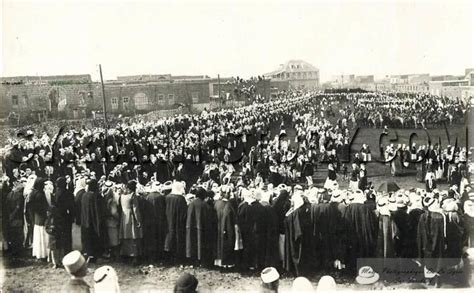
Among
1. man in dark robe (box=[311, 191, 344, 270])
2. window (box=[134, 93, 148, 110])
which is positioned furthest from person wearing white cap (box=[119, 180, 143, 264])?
man in dark robe (box=[311, 191, 344, 270])

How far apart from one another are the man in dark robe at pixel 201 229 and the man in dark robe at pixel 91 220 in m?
1.06

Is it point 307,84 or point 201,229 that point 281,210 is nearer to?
point 201,229

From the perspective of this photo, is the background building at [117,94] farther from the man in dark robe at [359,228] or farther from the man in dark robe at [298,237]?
the man in dark robe at [359,228]

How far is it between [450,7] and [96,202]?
5.03 meters

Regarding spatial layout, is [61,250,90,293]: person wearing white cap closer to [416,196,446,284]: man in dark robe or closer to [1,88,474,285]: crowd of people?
[1,88,474,285]: crowd of people

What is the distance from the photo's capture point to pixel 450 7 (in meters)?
5.63

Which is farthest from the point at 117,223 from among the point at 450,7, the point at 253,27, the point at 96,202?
the point at 450,7

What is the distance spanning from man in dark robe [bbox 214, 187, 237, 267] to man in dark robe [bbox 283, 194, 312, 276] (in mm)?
606

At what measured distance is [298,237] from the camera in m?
4.94

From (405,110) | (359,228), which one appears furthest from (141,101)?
(405,110)

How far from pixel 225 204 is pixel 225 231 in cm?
31

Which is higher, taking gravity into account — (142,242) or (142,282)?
(142,242)

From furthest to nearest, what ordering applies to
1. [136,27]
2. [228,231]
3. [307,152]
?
[307,152]
[136,27]
[228,231]

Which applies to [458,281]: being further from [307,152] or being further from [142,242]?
[142,242]
